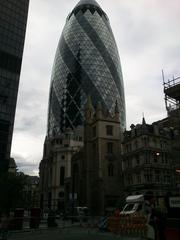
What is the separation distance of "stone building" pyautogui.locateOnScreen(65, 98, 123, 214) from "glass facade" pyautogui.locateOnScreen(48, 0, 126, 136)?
55.7 meters

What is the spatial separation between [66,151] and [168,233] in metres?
92.1

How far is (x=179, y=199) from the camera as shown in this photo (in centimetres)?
1547

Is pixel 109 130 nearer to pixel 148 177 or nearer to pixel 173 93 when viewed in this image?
pixel 148 177

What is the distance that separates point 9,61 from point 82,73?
180ft

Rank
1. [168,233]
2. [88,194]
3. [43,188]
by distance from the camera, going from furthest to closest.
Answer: [43,188] < [88,194] < [168,233]

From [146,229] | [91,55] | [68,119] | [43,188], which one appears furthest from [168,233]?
[91,55]

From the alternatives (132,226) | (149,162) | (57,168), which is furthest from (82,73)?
(132,226)

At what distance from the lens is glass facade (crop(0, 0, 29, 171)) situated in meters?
77.1

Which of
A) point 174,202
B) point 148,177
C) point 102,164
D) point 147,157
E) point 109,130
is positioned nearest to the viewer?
point 174,202

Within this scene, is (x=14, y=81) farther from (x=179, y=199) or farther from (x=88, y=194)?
(x=179, y=199)

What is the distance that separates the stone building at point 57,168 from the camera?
336 ft

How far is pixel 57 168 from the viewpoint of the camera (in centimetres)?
10481

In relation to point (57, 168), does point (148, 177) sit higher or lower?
lower

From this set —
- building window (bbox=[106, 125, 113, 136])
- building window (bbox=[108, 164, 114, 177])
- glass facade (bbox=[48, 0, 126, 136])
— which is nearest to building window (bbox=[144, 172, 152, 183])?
building window (bbox=[108, 164, 114, 177])
